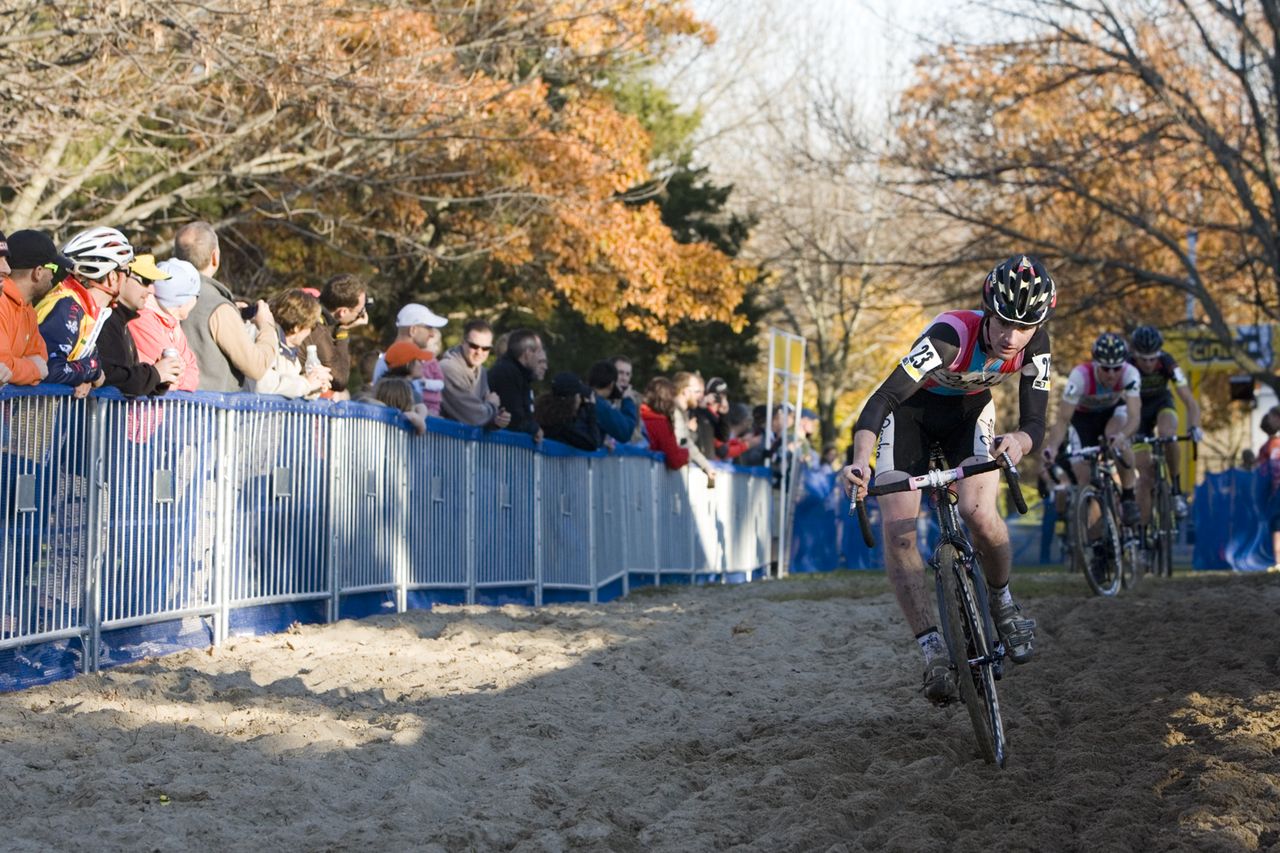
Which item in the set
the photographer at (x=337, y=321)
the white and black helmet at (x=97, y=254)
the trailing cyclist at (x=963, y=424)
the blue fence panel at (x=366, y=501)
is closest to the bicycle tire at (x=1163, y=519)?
the blue fence panel at (x=366, y=501)

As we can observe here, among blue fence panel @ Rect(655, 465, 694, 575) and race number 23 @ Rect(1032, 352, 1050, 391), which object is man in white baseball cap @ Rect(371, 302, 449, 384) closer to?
blue fence panel @ Rect(655, 465, 694, 575)

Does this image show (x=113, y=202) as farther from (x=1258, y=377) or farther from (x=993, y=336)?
(x=1258, y=377)

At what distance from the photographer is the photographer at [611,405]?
15.6 m

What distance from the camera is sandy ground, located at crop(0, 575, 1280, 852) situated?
19.4ft

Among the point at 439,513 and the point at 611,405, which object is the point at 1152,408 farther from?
the point at 439,513

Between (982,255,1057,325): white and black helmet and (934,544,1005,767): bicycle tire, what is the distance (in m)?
1.02

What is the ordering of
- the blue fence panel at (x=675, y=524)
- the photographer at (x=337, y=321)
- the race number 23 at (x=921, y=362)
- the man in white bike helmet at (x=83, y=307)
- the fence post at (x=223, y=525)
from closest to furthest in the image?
the race number 23 at (x=921, y=362)
the man in white bike helmet at (x=83, y=307)
the fence post at (x=223, y=525)
the photographer at (x=337, y=321)
the blue fence panel at (x=675, y=524)

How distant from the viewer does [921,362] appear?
7.50 m

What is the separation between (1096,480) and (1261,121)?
10.0 m

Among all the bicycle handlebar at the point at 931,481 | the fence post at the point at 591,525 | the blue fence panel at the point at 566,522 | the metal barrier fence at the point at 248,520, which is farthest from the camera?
the fence post at the point at 591,525

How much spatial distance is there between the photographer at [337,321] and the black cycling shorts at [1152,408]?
292 inches

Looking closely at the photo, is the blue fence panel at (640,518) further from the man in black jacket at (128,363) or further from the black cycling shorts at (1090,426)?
the man in black jacket at (128,363)

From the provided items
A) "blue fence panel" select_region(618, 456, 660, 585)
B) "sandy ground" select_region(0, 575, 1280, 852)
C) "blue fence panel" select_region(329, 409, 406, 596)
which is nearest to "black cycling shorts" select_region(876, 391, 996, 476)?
"sandy ground" select_region(0, 575, 1280, 852)

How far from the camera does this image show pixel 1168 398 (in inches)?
623
